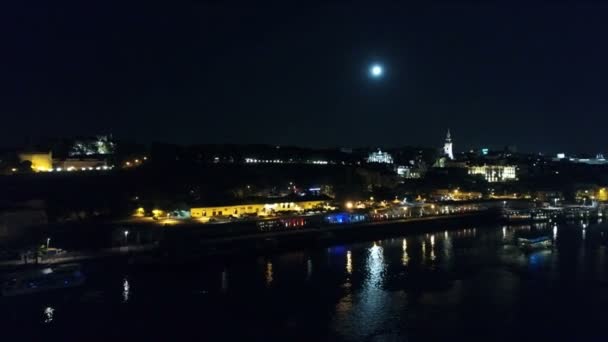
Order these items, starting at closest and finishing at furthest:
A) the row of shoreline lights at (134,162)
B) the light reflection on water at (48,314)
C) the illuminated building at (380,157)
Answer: the light reflection on water at (48,314)
the row of shoreline lights at (134,162)
the illuminated building at (380,157)

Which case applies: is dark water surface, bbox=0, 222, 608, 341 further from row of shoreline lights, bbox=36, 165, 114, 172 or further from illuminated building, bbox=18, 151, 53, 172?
illuminated building, bbox=18, 151, 53, 172

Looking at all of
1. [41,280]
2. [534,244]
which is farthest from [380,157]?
[41,280]

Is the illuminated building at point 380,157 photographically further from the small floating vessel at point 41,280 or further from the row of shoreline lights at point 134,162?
the small floating vessel at point 41,280

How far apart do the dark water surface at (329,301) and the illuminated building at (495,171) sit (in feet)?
83.4

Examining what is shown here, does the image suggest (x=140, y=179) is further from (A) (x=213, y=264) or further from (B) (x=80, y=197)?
(A) (x=213, y=264)

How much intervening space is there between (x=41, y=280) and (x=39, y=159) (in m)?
13.4

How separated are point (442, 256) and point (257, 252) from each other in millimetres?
4006

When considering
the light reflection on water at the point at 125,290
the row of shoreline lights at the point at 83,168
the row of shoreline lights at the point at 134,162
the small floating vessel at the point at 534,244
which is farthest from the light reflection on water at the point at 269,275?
the row of shoreline lights at the point at 134,162

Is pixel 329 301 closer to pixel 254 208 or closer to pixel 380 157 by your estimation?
pixel 254 208

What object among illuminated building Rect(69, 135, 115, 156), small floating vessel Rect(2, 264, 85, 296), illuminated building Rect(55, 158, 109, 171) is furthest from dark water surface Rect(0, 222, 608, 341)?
illuminated building Rect(69, 135, 115, 156)

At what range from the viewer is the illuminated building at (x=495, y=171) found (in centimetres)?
3641

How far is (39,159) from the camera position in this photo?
66.0ft

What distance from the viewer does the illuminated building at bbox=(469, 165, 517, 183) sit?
36.4 metres

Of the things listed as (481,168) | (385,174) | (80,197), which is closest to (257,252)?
(80,197)
